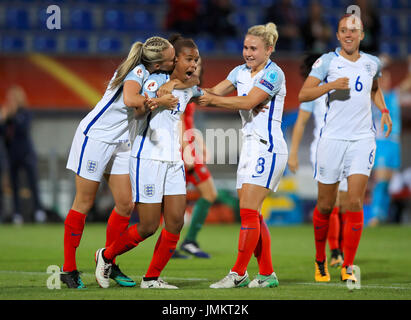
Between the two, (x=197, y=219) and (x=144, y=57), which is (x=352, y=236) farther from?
(x=197, y=219)

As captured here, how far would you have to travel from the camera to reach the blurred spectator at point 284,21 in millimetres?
16266

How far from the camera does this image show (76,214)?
6.00m

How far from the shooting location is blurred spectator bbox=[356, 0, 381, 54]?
51.1ft

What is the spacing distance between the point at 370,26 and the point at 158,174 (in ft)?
36.4

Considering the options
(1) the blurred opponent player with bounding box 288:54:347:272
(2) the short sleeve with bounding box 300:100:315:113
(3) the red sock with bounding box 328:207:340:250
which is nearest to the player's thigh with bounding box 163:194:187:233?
(1) the blurred opponent player with bounding box 288:54:347:272

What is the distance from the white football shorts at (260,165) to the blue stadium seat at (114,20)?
37.5 ft

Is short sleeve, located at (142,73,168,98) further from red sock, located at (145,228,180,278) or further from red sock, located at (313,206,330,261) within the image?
red sock, located at (313,206,330,261)

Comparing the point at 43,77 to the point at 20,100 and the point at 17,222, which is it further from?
the point at 17,222

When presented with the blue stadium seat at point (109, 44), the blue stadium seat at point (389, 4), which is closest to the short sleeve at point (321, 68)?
the blue stadium seat at point (109, 44)

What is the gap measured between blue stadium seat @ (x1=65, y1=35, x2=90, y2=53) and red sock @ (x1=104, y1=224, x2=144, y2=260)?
11.0 m

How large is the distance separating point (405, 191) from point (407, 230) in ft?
7.24

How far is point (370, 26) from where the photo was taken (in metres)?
15.8

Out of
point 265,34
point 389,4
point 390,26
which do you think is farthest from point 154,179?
point 389,4

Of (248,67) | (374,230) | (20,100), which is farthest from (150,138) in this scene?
(20,100)
